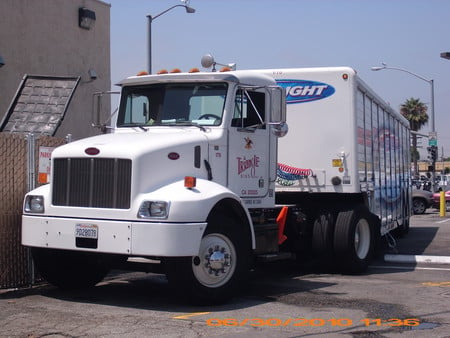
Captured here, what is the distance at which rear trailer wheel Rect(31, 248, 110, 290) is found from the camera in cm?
859

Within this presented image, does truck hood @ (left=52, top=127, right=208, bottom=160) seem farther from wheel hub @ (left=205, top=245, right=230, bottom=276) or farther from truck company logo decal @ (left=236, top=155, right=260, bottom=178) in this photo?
wheel hub @ (left=205, top=245, right=230, bottom=276)

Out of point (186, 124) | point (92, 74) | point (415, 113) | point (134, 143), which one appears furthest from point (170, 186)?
point (415, 113)

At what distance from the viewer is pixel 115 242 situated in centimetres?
757

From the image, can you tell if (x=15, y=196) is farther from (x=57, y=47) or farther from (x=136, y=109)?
(x=57, y=47)

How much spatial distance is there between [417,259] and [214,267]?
6.04 m

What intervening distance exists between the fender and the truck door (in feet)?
3.38

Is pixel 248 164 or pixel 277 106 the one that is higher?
pixel 277 106

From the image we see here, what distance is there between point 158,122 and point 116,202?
171 cm

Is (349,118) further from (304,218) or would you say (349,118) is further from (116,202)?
(116,202)

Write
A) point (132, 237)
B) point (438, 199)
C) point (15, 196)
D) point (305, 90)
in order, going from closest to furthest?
point (132, 237)
point (15, 196)
point (305, 90)
point (438, 199)

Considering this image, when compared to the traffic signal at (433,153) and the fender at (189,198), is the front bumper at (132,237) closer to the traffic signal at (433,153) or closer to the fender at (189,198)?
the fender at (189,198)

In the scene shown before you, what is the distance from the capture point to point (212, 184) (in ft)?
26.8

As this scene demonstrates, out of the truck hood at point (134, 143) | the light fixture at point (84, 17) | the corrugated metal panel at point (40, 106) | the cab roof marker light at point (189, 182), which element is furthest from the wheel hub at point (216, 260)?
the light fixture at point (84, 17)

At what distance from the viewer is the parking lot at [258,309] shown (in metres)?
6.77
